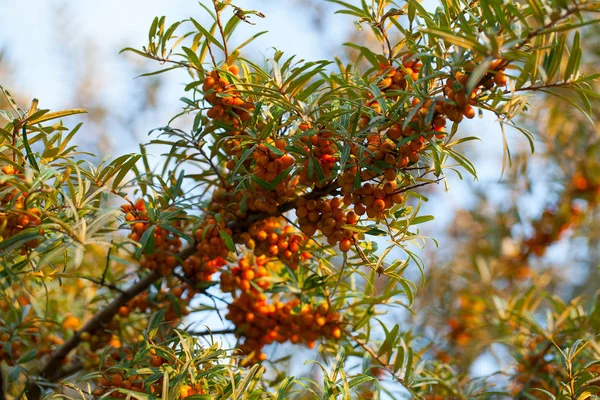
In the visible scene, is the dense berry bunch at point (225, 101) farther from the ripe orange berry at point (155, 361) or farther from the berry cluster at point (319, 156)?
the ripe orange berry at point (155, 361)

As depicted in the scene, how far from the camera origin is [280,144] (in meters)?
0.92

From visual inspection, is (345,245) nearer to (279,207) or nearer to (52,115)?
(279,207)

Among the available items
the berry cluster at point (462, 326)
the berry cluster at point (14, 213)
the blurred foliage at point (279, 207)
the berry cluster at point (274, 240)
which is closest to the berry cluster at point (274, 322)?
the blurred foliage at point (279, 207)

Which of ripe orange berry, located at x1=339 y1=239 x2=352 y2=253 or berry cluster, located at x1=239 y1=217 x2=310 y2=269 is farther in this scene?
berry cluster, located at x1=239 y1=217 x2=310 y2=269

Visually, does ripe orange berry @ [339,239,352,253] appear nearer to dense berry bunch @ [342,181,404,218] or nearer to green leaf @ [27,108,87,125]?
dense berry bunch @ [342,181,404,218]

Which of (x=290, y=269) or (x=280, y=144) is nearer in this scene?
(x=280, y=144)

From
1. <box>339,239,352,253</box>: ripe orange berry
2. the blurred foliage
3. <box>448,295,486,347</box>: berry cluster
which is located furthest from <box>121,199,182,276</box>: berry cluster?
<box>448,295,486,347</box>: berry cluster

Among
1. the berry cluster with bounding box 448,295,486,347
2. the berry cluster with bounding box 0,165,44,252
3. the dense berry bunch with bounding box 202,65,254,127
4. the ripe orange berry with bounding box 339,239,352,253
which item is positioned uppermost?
the berry cluster with bounding box 448,295,486,347

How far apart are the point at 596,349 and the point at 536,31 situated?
28.9 inches

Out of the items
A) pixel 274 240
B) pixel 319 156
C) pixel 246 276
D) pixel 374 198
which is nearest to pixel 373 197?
pixel 374 198

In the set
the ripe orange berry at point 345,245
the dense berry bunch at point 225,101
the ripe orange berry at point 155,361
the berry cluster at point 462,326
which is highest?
the berry cluster at point 462,326

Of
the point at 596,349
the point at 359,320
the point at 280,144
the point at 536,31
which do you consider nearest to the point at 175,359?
the point at 280,144

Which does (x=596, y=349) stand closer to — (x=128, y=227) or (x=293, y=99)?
(x=293, y=99)

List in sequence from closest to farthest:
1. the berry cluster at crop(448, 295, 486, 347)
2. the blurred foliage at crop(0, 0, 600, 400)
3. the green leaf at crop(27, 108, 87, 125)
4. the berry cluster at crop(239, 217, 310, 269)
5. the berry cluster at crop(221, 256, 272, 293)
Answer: the blurred foliage at crop(0, 0, 600, 400) → the green leaf at crop(27, 108, 87, 125) → the berry cluster at crop(239, 217, 310, 269) → the berry cluster at crop(221, 256, 272, 293) → the berry cluster at crop(448, 295, 486, 347)
